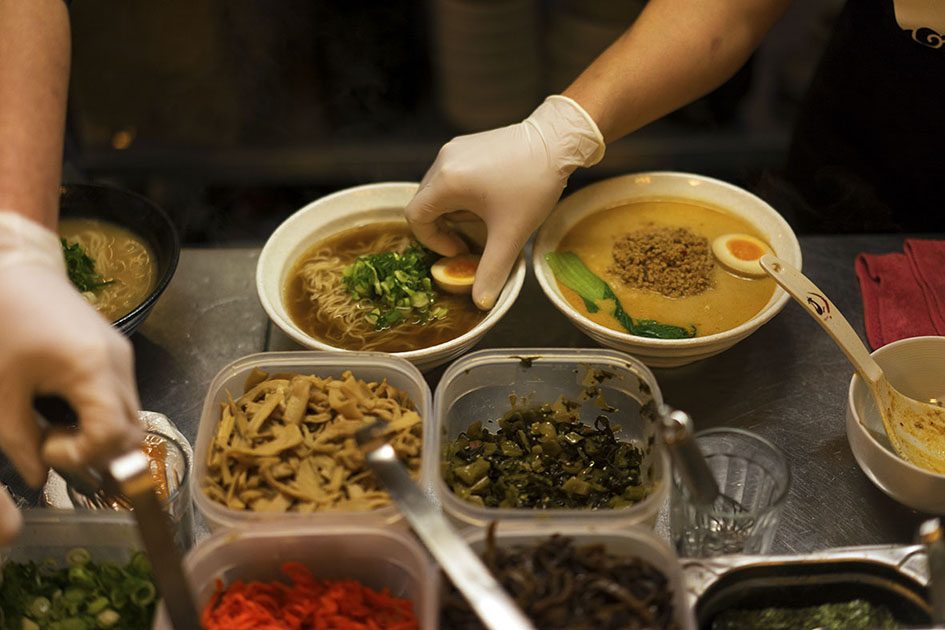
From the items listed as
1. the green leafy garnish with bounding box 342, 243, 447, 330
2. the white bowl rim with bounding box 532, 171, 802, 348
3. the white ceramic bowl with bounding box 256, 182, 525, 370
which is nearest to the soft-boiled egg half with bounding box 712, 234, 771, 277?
the white bowl rim with bounding box 532, 171, 802, 348

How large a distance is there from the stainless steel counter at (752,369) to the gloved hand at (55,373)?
1.88 ft

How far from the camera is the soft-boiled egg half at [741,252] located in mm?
2385

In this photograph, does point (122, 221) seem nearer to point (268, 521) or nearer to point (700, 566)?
point (268, 521)

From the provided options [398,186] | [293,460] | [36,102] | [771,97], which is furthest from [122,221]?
[771,97]

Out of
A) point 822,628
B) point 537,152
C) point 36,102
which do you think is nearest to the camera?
point 822,628

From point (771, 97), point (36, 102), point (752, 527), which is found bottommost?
point (771, 97)

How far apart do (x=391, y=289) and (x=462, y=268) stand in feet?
0.78

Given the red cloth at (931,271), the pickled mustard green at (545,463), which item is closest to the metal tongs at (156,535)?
the pickled mustard green at (545,463)

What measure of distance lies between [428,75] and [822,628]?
10.8ft

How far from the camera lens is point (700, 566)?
5.18 ft

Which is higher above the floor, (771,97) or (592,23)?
(592,23)

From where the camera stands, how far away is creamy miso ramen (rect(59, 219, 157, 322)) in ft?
7.71

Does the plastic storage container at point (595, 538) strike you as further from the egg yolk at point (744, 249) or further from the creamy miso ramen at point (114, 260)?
the creamy miso ramen at point (114, 260)

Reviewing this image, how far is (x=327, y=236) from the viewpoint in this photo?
8.49 feet
